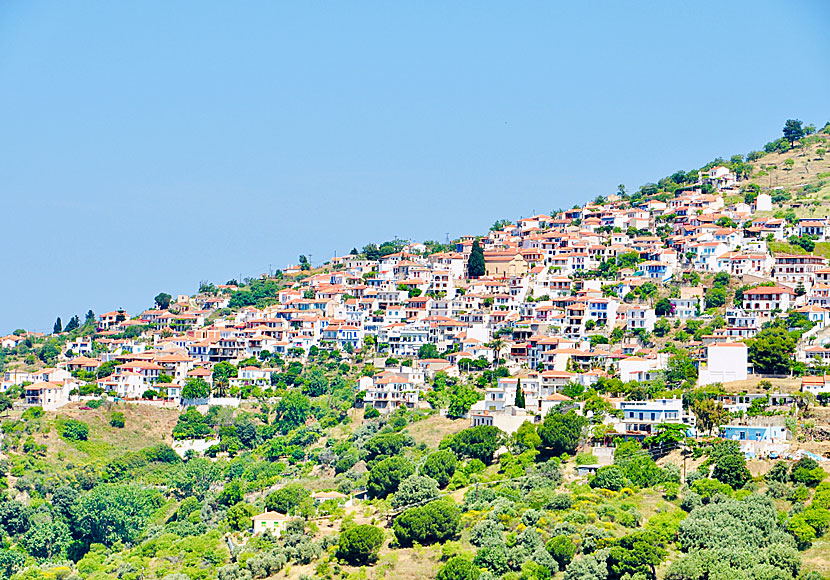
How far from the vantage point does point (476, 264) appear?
288ft

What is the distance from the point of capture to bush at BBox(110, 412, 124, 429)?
237 ft

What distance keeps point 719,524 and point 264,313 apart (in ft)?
168

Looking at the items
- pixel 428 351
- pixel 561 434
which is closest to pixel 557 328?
pixel 428 351

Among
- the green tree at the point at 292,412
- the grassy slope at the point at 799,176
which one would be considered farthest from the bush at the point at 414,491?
the grassy slope at the point at 799,176

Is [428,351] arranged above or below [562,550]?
above

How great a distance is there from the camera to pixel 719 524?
1729 inches

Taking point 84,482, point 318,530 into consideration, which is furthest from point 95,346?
point 318,530

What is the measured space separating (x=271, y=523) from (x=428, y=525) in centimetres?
790

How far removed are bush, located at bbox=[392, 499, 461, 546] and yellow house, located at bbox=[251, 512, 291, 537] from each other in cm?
578

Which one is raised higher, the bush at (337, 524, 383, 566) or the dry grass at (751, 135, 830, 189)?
the dry grass at (751, 135, 830, 189)

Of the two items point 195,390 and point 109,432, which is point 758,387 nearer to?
point 195,390

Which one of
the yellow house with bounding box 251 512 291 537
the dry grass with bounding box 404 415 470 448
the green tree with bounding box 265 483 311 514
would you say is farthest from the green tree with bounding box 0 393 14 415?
the yellow house with bounding box 251 512 291 537

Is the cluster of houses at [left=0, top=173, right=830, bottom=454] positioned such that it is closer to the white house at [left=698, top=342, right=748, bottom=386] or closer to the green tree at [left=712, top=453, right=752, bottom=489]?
the white house at [left=698, top=342, right=748, bottom=386]

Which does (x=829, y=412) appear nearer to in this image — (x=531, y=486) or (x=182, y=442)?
(x=531, y=486)
